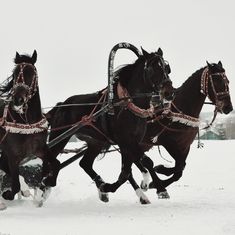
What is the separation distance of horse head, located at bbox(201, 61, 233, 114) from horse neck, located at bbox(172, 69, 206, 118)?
0.63 ft

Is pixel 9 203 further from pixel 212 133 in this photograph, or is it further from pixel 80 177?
pixel 212 133

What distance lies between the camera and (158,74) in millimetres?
9188

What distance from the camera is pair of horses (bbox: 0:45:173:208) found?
891cm

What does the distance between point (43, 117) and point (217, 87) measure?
3249 millimetres

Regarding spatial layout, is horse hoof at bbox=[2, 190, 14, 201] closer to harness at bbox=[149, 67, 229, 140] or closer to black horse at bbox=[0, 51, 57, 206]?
black horse at bbox=[0, 51, 57, 206]

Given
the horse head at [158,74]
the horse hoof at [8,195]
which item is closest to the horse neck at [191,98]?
the horse head at [158,74]

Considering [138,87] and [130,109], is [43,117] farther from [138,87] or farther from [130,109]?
[138,87]

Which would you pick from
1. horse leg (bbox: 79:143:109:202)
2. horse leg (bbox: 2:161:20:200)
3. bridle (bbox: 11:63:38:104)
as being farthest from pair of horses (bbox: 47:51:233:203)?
horse leg (bbox: 2:161:20:200)

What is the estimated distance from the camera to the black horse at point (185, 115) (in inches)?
395

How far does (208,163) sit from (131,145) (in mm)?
11527

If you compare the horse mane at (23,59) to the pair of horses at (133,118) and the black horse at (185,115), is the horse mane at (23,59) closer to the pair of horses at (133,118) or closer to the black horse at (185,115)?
the pair of horses at (133,118)

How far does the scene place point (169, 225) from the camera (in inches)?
282

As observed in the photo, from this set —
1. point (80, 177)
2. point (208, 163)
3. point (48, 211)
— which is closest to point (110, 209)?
point (48, 211)


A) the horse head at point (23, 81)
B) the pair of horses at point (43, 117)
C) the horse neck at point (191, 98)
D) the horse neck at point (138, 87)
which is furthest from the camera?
the horse neck at point (191, 98)
